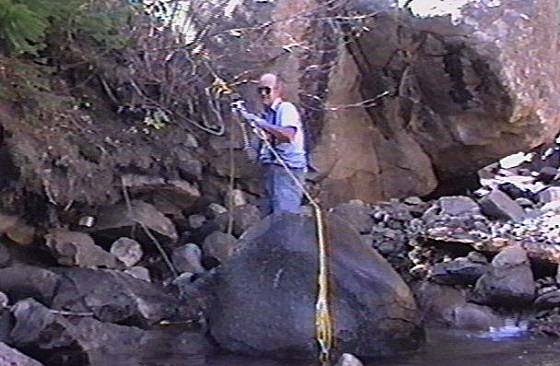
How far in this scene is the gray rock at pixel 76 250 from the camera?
28.6ft

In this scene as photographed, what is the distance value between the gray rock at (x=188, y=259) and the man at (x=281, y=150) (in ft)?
2.61

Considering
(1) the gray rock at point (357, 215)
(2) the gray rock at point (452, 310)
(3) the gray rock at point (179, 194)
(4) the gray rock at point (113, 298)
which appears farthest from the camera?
(1) the gray rock at point (357, 215)

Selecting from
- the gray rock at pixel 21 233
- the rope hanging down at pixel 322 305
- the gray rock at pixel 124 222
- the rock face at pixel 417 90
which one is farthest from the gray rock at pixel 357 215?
the gray rock at pixel 21 233

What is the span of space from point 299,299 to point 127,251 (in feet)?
7.17

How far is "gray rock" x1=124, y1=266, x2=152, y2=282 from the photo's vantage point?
891cm

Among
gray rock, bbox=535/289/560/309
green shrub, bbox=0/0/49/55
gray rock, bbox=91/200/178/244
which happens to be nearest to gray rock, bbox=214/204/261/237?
gray rock, bbox=91/200/178/244

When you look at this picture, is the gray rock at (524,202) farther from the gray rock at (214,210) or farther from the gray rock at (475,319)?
the gray rock at (214,210)

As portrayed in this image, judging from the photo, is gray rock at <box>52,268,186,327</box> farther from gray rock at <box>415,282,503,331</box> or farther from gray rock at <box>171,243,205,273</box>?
gray rock at <box>415,282,503,331</box>

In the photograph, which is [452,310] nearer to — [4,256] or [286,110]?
[286,110]

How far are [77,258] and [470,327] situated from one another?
3.17 metres

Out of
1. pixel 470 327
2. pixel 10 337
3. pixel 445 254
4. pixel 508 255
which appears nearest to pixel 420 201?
pixel 445 254

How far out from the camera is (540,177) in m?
15.6

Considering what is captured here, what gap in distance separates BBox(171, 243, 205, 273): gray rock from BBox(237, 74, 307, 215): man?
796 millimetres

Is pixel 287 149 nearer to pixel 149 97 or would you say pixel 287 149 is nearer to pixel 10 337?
pixel 149 97
